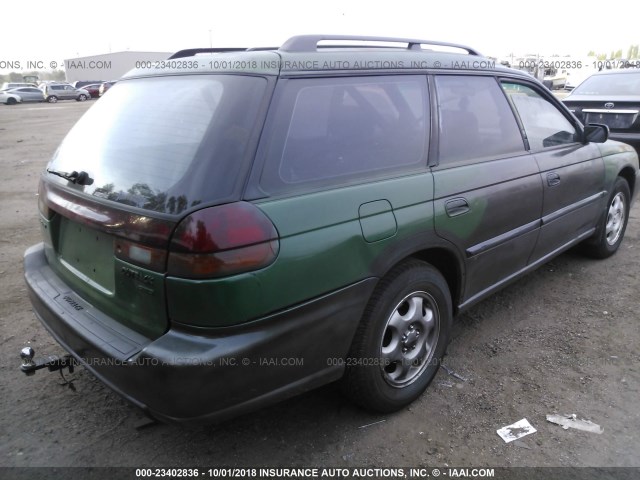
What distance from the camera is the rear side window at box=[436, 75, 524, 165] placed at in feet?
9.06

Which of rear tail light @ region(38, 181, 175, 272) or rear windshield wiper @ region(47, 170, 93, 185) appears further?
rear windshield wiper @ region(47, 170, 93, 185)

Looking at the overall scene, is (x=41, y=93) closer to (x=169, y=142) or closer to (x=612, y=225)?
(x=612, y=225)

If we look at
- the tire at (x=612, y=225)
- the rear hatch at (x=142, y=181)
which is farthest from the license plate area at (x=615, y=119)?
the rear hatch at (x=142, y=181)

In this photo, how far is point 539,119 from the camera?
141 inches

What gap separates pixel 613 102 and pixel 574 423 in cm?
702

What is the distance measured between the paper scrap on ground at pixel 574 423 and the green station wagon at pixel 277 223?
2.14ft

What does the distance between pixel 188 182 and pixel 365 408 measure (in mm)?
1462

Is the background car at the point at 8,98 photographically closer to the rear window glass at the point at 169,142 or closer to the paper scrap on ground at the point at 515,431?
the rear window glass at the point at 169,142

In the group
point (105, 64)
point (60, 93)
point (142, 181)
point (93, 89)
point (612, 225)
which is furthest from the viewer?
point (105, 64)

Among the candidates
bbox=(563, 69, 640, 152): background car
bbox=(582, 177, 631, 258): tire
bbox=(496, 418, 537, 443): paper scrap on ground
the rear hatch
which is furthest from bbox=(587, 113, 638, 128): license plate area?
the rear hatch

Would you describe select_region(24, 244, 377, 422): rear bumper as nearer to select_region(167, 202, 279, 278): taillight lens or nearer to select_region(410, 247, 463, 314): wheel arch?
select_region(167, 202, 279, 278): taillight lens

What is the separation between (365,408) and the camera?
2.53 metres

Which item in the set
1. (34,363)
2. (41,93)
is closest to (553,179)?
(34,363)

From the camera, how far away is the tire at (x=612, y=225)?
14.4 feet
